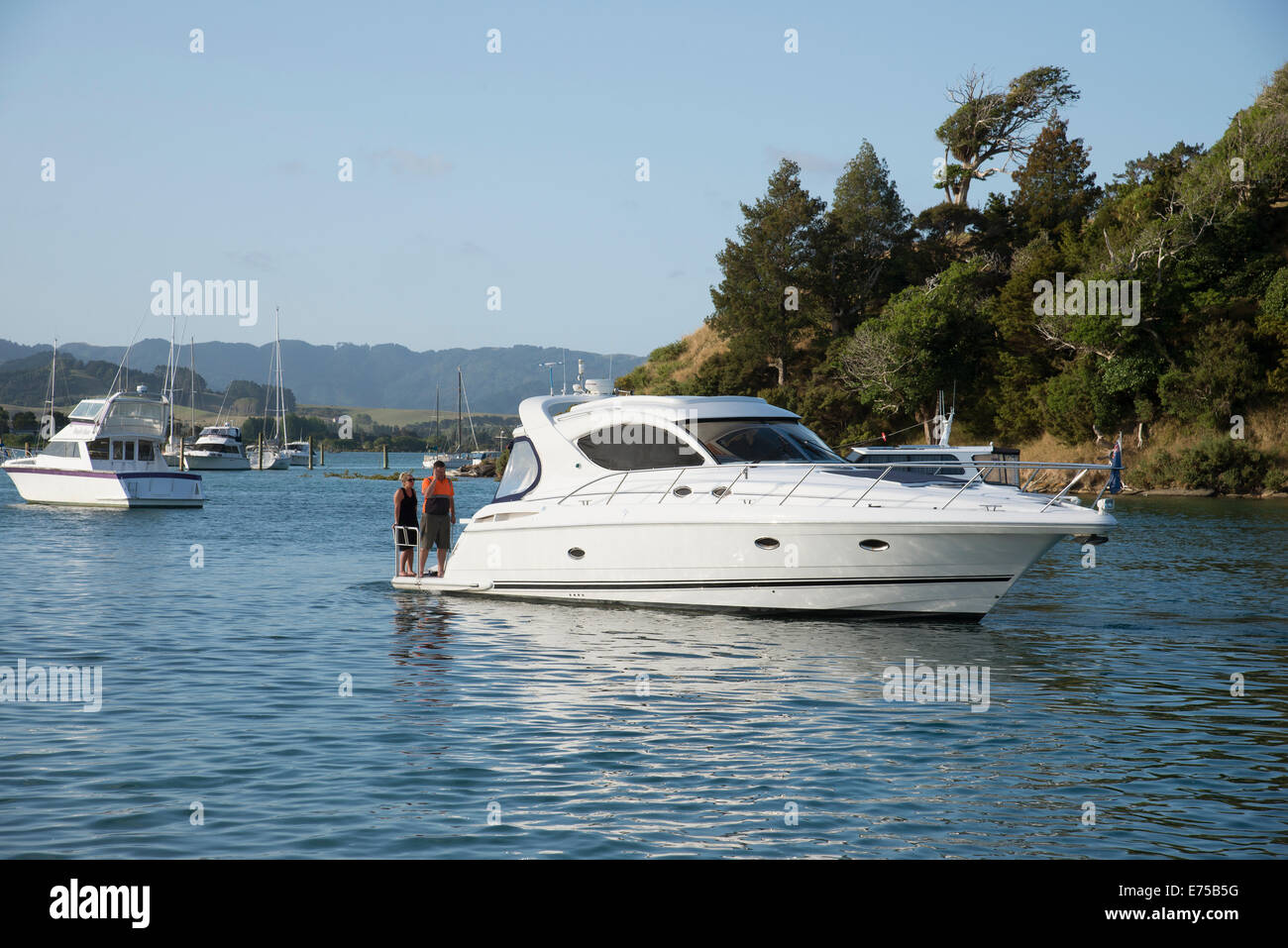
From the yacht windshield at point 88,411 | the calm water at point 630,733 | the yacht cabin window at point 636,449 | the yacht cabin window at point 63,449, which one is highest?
the yacht windshield at point 88,411

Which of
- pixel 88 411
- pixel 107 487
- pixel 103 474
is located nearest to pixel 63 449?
pixel 88 411

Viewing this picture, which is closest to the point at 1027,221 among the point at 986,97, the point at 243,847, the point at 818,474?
the point at 986,97

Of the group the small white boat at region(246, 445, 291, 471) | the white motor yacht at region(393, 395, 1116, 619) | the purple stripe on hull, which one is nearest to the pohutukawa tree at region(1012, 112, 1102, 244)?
the purple stripe on hull

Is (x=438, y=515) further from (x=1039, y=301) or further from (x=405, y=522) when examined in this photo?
(x=1039, y=301)

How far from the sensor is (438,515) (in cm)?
1789

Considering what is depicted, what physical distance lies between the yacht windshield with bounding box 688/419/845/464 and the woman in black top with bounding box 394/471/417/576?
4865 millimetres

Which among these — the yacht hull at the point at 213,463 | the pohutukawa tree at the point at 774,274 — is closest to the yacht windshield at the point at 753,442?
the pohutukawa tree at the point at 774,274

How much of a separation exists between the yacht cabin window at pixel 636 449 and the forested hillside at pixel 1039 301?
40338 millimetres

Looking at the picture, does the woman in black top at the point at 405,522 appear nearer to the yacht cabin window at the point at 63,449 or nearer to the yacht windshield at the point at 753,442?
the yacht windshield at the point at 753,442

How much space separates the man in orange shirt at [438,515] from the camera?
17672 mm

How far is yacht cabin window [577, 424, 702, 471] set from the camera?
16.3 metres

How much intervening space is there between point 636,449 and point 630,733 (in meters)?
7.57

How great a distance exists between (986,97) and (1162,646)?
66015 mm

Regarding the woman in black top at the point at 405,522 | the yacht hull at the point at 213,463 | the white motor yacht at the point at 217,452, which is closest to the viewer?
the woman in black top at the point at 405,522
